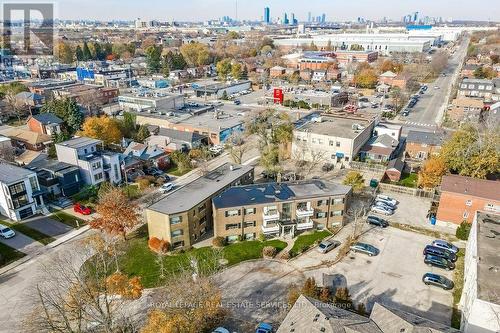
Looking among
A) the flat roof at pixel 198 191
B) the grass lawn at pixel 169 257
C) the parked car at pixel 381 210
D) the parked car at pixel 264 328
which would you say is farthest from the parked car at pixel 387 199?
the parked car at pixel 264 328

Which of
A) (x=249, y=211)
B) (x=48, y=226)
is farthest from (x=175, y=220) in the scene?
(x=48, y=226)

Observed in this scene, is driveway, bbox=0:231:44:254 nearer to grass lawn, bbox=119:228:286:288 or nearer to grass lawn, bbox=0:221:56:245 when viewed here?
grass lawn, bbox=0:221:56:245

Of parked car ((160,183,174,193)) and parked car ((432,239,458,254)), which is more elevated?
parked car ((160,183,174,193))

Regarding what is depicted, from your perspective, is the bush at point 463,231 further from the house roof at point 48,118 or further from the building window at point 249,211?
the house roof at point 48,118

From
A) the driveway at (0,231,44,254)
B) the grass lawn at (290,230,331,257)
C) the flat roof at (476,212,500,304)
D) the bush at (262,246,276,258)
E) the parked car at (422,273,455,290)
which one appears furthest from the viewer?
the driveway at (0,231,44,254)

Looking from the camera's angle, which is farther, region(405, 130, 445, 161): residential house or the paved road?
the paved road

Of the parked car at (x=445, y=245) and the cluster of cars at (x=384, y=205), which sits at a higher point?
the cluster of cars at (x=384, y=205)

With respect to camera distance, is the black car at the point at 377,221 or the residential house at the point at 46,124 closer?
the black car at the point at 377,221

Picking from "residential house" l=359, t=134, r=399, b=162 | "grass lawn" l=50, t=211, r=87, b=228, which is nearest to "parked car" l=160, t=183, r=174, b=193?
"grass lawn" l=50, t=211, r=87, b=228
